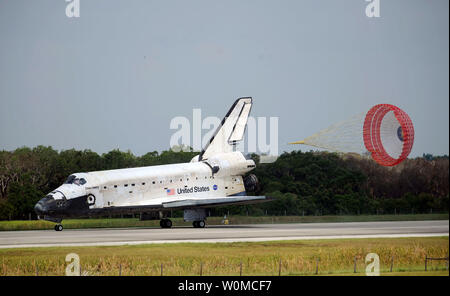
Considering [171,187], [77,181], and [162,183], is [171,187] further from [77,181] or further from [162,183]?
[77,181]

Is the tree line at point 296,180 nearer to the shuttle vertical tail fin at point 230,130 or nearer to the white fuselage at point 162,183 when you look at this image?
the shuttle vertical tail fin at point 230,130

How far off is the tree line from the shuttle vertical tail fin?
782 centimetres

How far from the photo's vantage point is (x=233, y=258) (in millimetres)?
26000

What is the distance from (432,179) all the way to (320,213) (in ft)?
66.0

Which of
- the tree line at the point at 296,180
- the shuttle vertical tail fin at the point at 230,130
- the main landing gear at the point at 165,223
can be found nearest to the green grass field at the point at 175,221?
the tree line at the point at 296,180

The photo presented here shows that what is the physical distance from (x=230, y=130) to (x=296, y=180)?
16.7m

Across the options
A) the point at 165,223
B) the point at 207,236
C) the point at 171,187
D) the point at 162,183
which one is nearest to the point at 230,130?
the point at 171,187

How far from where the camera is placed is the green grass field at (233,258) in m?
24.1

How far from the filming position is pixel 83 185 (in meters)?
39.1

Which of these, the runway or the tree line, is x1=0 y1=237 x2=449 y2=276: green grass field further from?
the tree line

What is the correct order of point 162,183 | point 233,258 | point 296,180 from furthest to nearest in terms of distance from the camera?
point 296,180 < point 162,183 < point 233,258

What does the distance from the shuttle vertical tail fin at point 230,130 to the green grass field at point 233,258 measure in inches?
748

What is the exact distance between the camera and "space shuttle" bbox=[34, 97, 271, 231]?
128 ft
